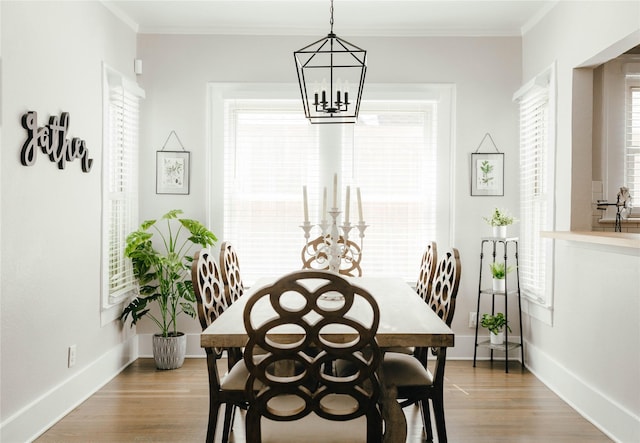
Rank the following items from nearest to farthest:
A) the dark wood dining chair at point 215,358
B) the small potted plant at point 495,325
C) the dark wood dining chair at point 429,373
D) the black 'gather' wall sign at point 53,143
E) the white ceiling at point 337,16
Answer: the dark wood dining chair at point 215,358 < the dark wood dining chair at point 429,373 < the black 'gather' wall sign at point 53,143 < the white ceiling at point 337,16 < the small potted plant at point 495,325

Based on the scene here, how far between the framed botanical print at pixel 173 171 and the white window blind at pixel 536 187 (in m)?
2.72

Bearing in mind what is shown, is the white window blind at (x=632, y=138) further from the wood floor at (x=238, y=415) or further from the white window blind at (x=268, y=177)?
the white window blind at (x=268, y=177)

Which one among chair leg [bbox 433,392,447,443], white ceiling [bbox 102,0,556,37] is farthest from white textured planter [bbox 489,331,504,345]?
white ceiling [bbox 102,0,556,37]

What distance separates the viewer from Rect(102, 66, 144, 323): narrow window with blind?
3.84m

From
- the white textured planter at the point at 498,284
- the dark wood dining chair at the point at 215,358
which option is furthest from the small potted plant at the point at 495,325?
the dark wood dining chair at the point at 215,358

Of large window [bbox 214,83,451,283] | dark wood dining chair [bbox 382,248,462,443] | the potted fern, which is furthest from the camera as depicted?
large window [bbox 214,83,451,283]

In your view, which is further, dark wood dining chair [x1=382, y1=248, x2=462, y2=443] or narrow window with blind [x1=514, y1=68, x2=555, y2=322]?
narrow window with blind [x1=514, y1=68, x2=555, y2=322]

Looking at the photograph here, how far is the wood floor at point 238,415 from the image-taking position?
294cm

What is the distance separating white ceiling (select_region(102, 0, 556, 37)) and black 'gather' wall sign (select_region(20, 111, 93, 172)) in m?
1.18

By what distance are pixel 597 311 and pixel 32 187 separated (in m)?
3.21

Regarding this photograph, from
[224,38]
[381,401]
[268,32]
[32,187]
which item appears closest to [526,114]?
[268,32]

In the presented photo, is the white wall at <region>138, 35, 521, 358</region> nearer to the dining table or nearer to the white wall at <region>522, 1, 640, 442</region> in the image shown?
the white wall at <region>522, 1, 640, 442</region>

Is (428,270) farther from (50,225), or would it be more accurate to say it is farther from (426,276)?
(50,225)

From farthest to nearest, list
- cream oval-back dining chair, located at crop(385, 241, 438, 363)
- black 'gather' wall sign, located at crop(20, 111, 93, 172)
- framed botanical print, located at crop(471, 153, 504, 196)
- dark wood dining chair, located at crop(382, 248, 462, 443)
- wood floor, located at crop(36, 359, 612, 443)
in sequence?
framed botanical print, located at crop(471, 153, 504, 196) → cream oval-back dining chair, located at crop(385, 241, 438, 363) → wood floor, located at crop(36, 359, 612, 443) → black 'gather' wall sign, located at crop(20, 111, 93, 172) → dark wood dining chair, located at crop(382, 248, 462, 443)
